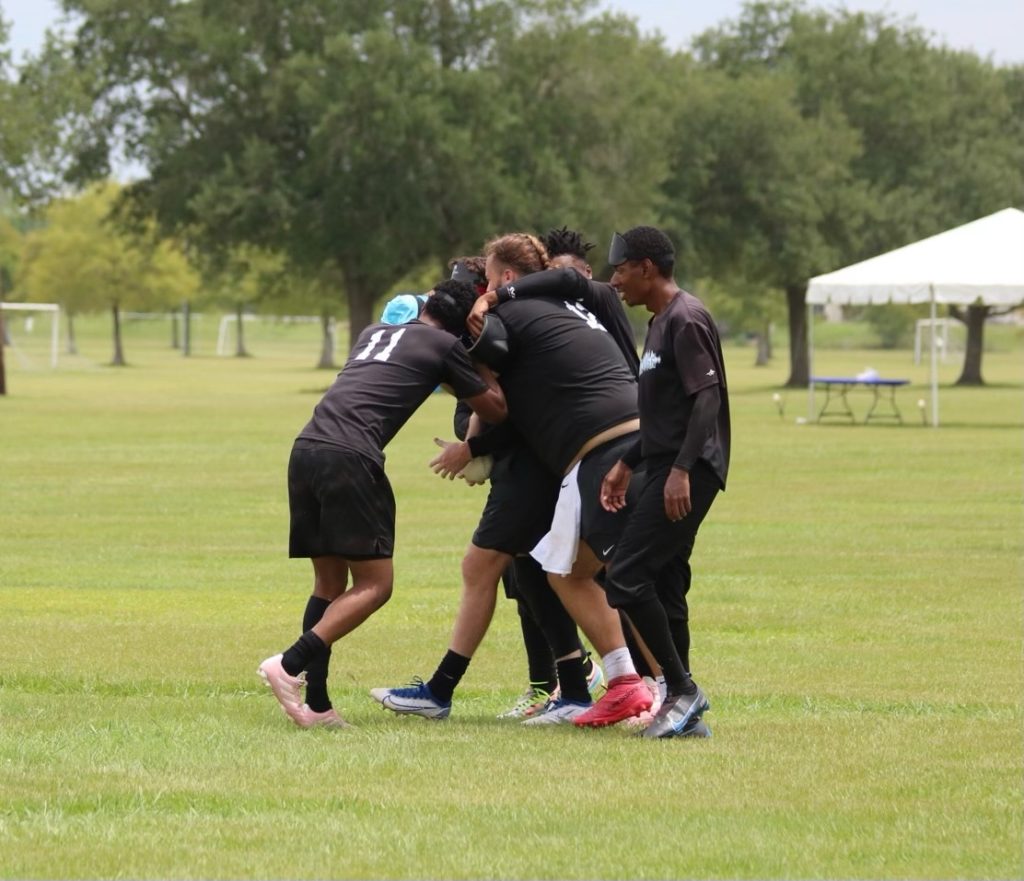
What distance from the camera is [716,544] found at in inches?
645

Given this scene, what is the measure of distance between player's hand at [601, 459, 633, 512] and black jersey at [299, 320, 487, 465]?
64 centimetres

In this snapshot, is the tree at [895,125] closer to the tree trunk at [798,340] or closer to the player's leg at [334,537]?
the tree trunk at [798,340]

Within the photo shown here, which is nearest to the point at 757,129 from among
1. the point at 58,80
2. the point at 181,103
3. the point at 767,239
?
the point at 767,239

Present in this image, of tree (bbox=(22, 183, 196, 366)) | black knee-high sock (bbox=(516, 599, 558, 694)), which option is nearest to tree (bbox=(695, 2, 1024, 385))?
tree (bbox=(22, 183, 196, 366))

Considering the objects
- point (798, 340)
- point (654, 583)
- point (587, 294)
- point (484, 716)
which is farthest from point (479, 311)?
point (798, 340)

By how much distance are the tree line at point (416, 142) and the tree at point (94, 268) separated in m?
35.6

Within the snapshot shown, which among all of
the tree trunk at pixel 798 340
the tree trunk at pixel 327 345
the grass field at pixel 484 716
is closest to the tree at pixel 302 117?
the tree trunk at pixel 798 340

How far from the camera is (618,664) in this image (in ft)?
26.4

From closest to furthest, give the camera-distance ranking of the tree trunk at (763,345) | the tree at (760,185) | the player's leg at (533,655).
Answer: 1. the player's leg at (533,655)
2. the tree at (760,185)
3. the tree trunk at (763,345)

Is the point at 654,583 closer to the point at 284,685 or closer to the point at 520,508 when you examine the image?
the point at 520,508

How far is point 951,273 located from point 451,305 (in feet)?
86.7

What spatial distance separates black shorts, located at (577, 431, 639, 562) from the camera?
7.92 metres

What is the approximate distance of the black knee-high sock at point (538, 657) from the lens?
347 inches

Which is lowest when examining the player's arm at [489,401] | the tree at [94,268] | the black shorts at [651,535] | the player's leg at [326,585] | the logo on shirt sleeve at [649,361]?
the player's leg at [326,585]
